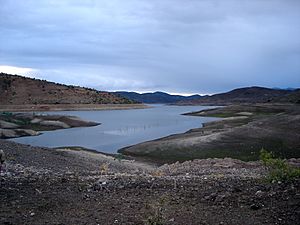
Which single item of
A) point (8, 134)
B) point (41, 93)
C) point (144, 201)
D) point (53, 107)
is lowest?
point (8, 134)

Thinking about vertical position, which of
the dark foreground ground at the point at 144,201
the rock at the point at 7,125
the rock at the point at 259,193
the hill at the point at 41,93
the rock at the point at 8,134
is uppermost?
the hill at the point at 41,93

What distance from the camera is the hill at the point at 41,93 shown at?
130 meters

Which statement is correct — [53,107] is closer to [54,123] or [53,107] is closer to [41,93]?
[41,93]

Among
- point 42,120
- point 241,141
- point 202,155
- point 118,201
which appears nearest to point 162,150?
point 202,155

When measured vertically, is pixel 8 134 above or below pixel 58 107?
below

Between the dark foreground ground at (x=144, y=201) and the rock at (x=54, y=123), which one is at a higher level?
the dark foreground ground at (x=144, y=201)

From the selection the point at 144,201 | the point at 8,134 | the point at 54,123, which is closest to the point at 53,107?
the point at 54,123

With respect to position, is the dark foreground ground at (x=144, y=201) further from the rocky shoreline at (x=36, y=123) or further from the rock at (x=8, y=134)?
the rocky shoreline at (x=36, y=123)

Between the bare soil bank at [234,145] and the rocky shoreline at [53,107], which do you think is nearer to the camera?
the bare soil bank at [234,145]

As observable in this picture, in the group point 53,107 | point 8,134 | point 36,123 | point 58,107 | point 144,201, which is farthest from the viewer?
point 58,107

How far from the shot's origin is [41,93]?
139625 mm

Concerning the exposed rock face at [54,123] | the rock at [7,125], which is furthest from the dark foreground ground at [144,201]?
the exposed rock face at [54,123]

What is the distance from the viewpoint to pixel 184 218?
24.1 feet

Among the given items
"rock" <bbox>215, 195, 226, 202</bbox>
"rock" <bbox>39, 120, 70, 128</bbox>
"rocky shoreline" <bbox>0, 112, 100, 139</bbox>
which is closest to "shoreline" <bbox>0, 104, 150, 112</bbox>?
"rocky shoreline" <bbox>0, 112, 100, 139</bbox>
